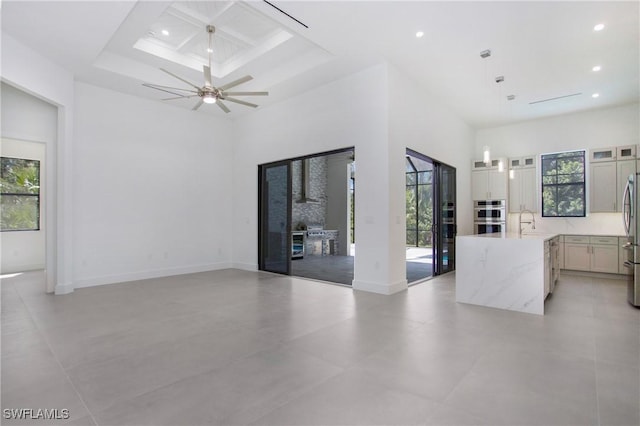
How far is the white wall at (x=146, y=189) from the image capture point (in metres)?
5.65

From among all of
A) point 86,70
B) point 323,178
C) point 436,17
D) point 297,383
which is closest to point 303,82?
point 436,17

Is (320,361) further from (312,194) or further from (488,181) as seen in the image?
(312,194)

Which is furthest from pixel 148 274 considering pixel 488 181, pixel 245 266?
pixel 488 181

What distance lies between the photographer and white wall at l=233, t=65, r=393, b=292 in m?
5.01

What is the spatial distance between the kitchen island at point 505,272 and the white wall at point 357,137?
110cm

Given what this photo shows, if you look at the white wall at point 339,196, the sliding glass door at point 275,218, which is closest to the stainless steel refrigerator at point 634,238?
the sliding glass door at point 275,218

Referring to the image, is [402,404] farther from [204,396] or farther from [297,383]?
[204,396]

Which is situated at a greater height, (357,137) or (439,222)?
(357,137)

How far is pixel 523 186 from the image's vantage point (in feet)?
25.3

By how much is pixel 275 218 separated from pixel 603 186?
271 inches

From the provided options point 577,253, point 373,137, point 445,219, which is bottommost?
point 577,253

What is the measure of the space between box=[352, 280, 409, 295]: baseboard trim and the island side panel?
90 cm

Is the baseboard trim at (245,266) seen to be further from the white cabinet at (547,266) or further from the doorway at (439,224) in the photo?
the white cabinet at (547,266)

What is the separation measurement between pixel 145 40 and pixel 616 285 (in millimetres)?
8911
